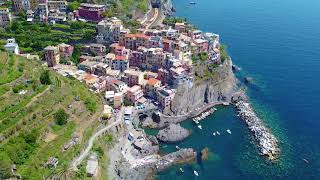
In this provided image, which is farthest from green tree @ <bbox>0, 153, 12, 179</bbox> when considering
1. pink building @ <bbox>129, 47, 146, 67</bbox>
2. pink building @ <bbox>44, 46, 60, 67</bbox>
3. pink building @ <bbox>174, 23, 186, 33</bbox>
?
pink building @ <bbox>174, 23, 186, 33</bbox>

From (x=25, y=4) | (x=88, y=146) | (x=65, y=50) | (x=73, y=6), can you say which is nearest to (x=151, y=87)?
(x=65, y=50)

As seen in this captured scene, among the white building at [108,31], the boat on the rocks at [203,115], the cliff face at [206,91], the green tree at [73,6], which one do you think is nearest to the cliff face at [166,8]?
the green tree at [73,6]

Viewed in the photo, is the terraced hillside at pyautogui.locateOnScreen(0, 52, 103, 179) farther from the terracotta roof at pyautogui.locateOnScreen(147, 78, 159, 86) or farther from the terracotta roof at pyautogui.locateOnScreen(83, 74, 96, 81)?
the terracotta roof at pyautogui.locateOnScreen(147, 78, 159, 86)

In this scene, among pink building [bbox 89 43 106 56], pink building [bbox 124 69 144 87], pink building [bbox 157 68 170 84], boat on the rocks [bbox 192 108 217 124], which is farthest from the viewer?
pink building [bbox 89 43 106 56]

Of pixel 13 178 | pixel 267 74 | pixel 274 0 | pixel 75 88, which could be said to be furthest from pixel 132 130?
pixel 274 0

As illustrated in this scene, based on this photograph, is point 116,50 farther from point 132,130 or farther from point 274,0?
point 274,0

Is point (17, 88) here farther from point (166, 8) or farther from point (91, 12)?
point (166, 8)
